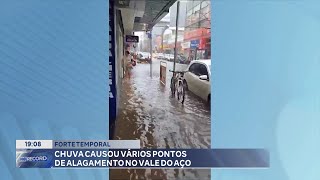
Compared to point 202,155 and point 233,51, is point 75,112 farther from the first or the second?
point 233,51

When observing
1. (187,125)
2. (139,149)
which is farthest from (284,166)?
→ (139,149)

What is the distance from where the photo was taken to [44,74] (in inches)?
68.5

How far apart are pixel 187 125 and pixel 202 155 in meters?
0.26

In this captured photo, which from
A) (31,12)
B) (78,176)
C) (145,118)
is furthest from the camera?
(145,118)

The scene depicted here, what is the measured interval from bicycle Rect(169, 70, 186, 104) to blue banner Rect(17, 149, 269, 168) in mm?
424

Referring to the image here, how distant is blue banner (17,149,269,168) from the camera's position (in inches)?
71.0

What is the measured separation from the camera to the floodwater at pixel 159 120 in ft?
6.10

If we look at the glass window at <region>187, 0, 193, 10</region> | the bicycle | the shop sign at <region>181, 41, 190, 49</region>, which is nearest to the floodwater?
the bicycle

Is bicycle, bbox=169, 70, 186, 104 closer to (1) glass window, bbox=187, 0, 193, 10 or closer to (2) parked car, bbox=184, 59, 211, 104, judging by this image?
(2) parked car, bbox=184, 59, 211, 104

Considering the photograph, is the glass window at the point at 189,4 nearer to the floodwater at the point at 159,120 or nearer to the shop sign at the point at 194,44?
the shop sign at the point at 194,44

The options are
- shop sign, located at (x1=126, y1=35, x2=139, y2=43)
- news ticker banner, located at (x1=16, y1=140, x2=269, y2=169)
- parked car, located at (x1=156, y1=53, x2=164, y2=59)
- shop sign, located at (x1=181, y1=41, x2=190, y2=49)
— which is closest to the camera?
news ticker banner, located at (x1=16, y1=140, x2=269, y2=169)

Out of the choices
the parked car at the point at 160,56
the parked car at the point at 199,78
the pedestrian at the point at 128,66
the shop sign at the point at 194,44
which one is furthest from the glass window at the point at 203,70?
the pedestrian at the point at 128,66

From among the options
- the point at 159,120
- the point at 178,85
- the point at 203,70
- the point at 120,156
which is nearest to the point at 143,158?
the point at 120,156

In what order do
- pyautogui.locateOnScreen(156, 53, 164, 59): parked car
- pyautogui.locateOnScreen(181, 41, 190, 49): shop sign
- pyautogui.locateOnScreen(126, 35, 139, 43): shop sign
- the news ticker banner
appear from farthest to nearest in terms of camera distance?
pyautogui.locateOnScreen(126, 35, 139, 43): shop sign < pyautogui.locateOnScreen(156, 53, 164, 59): parked car < pyautogui.locateOnScreen(181, 41, 190, 49): shop sign < the news ticker banner
